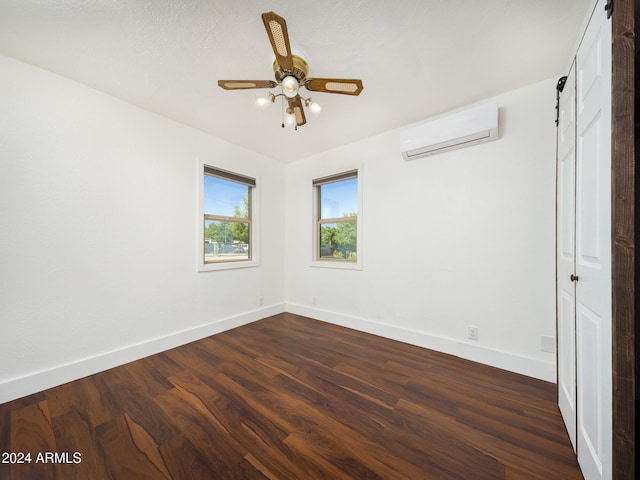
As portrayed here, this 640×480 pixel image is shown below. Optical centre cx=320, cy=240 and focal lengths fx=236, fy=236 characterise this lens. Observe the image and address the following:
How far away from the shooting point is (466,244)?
239 centimetres

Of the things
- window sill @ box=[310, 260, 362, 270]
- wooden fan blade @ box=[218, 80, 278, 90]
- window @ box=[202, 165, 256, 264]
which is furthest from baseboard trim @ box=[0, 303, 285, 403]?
wooden fan blade @ box=[218, 80, 278, 90]

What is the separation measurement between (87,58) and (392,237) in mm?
3159

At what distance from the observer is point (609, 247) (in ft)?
3.05

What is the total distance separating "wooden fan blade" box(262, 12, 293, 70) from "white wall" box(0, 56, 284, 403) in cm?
197

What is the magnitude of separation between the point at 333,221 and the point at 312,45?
227 cm

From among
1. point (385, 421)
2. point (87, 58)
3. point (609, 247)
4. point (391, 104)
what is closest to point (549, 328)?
point (609, 247)

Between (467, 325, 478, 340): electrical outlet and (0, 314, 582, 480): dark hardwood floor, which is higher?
(467, 325, 478, 340): electrical outlet

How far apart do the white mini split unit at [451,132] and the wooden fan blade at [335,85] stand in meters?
1.25

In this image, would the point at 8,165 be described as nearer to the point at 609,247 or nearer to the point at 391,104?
the point at 391,104

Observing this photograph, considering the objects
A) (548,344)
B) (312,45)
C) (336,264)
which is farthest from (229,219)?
(548,344)

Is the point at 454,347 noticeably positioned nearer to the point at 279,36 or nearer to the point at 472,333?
the point at 472,333

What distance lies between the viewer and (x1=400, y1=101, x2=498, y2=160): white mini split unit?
2.14 meters

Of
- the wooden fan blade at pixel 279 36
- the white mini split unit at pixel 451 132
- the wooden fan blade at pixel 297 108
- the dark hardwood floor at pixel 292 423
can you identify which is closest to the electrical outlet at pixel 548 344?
the dark hardwood floor at pixel 292 423

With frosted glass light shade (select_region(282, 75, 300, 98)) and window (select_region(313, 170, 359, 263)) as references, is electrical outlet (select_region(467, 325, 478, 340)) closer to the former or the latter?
window (select_region(313, 170, 359, 263))
